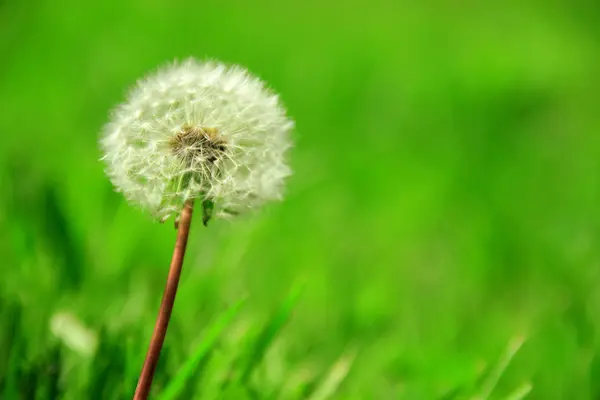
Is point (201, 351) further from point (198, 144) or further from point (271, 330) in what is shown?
point (198, 144)

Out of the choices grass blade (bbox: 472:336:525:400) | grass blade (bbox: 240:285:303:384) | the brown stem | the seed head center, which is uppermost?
the seed head center

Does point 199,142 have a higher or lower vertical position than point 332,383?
higher

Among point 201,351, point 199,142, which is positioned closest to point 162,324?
point 201,351

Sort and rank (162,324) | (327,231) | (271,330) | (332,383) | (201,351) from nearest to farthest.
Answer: (162,324) < (201,351) < (271,330) < (332,383) < (327,231)

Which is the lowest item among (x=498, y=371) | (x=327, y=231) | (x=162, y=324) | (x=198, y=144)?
(x=498, y=371)

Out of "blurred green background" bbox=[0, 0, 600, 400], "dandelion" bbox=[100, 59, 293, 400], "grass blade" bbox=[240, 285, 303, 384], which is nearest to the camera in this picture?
"dandelion" bbox=[100, 59, 293, 400]

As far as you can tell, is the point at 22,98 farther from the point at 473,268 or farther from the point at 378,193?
the point at 473,268

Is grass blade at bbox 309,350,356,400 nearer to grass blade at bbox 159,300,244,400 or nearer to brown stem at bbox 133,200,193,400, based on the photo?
grass blade at bbox 159,300,244,400

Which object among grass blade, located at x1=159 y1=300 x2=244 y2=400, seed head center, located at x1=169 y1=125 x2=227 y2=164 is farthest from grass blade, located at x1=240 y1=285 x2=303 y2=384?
seed head center, located at x1=169 y1=125 x2=227 y2=164
